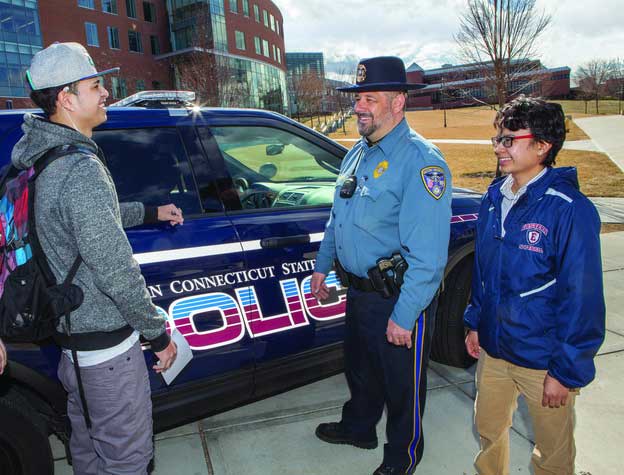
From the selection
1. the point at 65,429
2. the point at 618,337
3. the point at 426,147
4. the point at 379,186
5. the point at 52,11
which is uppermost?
the point at 52,11

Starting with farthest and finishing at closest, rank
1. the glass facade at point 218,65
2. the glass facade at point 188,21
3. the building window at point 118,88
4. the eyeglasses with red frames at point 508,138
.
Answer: the glass facade at point 188,21 → the building window at point 118,88 → the glass facade at point 218,65 → the eyeglasses with red frames at point 508,138

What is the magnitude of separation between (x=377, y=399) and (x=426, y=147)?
1.33m

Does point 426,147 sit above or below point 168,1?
below

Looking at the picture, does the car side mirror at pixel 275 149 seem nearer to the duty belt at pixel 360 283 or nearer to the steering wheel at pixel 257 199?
the steering wheel at pixel 257 199

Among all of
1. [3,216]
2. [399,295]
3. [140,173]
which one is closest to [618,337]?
[399,295]

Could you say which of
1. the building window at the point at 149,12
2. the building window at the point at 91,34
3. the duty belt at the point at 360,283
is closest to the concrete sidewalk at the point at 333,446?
the duty belt at the point at 360,283

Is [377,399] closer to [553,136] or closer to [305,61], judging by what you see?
[553,136]

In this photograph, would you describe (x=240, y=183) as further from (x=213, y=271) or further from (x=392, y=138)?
(x=392, y=138)

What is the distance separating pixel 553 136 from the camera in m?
1.78

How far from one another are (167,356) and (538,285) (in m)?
1.33

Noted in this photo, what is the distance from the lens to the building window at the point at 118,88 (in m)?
30.4

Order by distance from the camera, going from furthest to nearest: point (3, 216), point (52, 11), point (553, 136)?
point (52, 11), point (553, 136), point (3, 216)

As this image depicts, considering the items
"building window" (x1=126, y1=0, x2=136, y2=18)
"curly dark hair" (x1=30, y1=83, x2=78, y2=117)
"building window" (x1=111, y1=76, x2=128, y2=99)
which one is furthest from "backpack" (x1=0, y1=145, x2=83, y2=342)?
"building window" (x1=126, y1=0, x2=136, y2=18)

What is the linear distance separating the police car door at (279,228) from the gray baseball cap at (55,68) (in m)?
0.92
